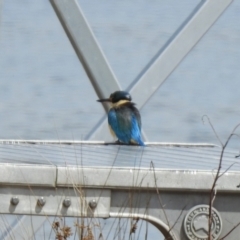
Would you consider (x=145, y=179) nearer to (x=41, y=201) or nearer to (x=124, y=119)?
(x=41, y=201)

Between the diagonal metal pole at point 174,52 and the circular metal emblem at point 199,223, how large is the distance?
82.3 inches

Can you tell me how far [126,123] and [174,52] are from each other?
59 centimetres

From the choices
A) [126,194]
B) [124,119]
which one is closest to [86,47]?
[124,119]

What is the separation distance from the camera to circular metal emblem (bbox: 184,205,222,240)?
2.84m

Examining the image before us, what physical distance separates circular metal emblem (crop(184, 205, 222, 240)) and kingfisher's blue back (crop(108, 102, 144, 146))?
1.57 m

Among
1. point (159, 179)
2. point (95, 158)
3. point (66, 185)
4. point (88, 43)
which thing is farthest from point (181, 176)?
point (88, 43)

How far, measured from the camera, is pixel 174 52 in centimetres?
512

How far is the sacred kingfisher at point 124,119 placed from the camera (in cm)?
459

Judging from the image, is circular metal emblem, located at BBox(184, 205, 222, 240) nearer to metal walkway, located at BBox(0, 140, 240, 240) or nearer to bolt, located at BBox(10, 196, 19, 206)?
metal walkway, located at BBox(0, 140, 240, 240)

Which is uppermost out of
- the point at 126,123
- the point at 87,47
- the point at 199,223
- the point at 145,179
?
the point at 87,47

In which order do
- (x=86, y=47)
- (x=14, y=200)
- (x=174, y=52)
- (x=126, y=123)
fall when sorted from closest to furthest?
(x=14, y=200)
(x=126, y=123)
(x=86, y=47)
(x=174, y=52)

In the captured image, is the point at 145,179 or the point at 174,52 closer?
the point at 145,179

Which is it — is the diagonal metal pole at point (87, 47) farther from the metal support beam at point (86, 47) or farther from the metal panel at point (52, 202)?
the metal panel at point (52, 202)

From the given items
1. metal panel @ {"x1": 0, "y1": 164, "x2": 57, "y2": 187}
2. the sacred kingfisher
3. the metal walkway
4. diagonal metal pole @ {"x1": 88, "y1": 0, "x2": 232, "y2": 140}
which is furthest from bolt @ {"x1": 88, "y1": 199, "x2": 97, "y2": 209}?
diagonal metal pole @ {"x1": 88, "y1": 0, "x2": 232, "y2": 140}
